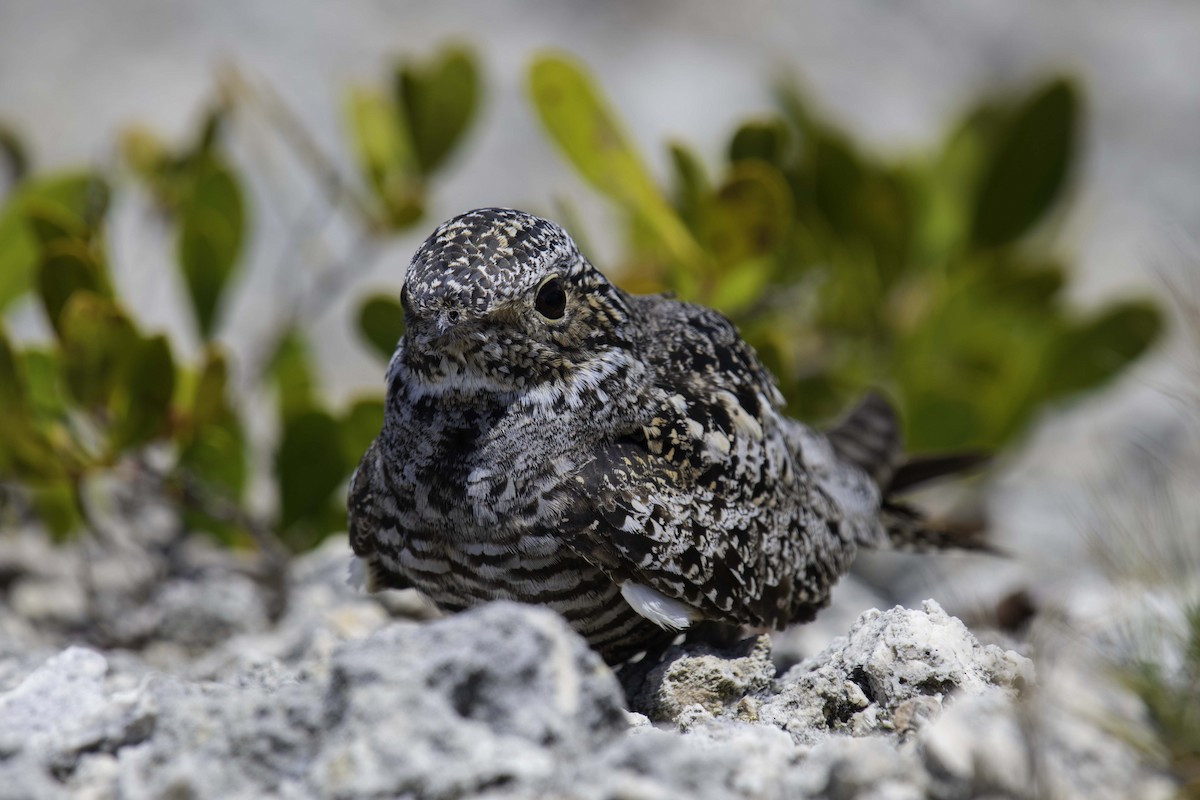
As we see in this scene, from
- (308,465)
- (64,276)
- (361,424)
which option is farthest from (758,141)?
(64,276)

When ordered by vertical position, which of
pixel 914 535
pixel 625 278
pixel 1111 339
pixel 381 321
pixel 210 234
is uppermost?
pixel 210 234

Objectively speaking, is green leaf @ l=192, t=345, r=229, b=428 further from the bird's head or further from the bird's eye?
the bird's eye

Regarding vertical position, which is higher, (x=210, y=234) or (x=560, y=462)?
(x=210, y=234)

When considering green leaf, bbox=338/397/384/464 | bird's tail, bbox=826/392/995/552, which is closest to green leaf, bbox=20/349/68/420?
green leaf, bbox=338/397/384/464


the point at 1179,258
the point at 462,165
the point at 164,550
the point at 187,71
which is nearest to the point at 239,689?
the point at 1179,258

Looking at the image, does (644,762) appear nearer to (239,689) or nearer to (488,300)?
(239,689)

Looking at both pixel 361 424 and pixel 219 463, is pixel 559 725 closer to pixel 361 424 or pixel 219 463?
pixel 361 424

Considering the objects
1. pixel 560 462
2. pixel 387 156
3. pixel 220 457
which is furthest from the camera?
pixel 387 156
